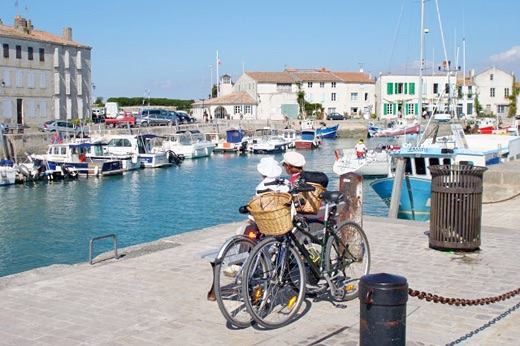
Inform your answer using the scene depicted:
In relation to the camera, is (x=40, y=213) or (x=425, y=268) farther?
(x=40, y=213)

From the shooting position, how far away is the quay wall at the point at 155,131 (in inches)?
1930

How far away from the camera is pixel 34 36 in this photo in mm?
67062

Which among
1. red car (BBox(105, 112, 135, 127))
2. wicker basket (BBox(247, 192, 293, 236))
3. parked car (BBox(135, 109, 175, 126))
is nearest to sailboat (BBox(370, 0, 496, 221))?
wicker basket (BBox(247, 192, 293, 236))

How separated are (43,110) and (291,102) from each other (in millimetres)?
36626

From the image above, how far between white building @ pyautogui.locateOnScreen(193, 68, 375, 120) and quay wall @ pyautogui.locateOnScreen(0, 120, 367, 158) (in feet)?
24.4

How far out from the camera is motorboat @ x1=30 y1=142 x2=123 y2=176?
142ft

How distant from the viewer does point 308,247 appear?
23.5 feet

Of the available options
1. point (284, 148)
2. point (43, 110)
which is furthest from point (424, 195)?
point (43, 110)

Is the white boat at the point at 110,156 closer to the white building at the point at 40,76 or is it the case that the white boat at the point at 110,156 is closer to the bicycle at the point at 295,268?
the white building at the point at 40,76

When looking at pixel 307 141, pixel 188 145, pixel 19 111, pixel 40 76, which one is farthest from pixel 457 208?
pixel 40 76

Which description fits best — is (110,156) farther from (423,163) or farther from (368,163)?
(423,163)

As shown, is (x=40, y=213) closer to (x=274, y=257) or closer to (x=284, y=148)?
(x=274, y=257)

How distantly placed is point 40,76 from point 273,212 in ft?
211

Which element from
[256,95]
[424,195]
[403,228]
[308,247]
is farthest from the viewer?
[256,95]
